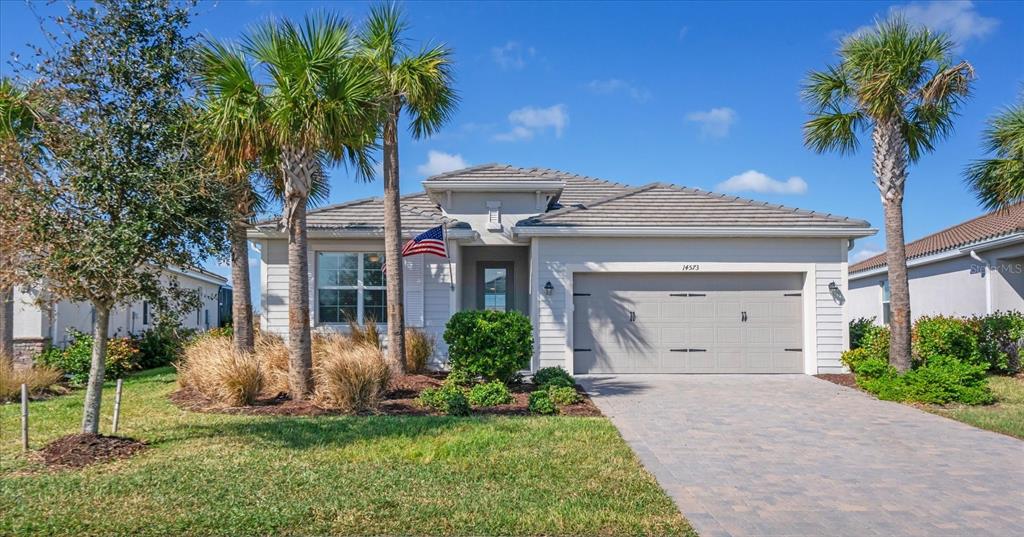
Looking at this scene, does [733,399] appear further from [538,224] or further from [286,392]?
[286,392]

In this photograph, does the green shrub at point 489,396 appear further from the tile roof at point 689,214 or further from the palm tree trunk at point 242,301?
the palm tree trunk at point 242,301

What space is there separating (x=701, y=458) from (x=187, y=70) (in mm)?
6949

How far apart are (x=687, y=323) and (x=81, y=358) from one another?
13170mm

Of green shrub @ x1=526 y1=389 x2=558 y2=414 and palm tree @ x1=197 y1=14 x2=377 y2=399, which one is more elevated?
palm tree @ x1=197 y1=14 x2=377 y2=399

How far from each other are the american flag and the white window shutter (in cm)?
63

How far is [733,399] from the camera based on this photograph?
10.1m

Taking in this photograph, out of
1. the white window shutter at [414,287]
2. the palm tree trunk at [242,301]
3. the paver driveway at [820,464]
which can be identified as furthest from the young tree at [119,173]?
the white window shutter at [414,287]

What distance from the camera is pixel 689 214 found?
13.4 metres

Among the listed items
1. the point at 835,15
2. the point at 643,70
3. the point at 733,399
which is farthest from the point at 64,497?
the point at 835,15

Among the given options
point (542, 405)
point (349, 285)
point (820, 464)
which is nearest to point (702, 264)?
point (542, 405)

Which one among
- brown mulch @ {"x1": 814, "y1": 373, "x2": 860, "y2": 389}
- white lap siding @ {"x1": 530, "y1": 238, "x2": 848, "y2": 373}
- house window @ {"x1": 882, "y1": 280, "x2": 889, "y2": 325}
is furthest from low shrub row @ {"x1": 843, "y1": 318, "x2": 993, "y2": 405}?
house window @ {"x1": 882, "y1": 280, "x2": 889, "y2": 325}

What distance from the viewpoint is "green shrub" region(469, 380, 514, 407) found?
30.5 ft

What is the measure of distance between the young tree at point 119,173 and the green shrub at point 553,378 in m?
5.70

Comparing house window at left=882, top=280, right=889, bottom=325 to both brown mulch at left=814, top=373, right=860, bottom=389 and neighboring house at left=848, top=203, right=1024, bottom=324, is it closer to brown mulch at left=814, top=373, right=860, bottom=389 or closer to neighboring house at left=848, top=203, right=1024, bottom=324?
neighboring house at left=848, top=203, right=1024, bottom=324
